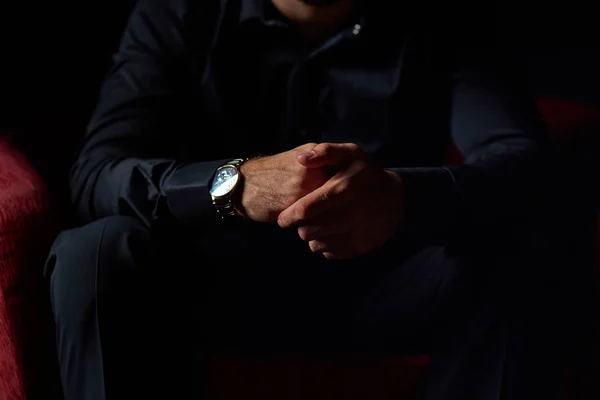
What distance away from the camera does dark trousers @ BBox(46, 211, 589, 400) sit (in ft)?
2.76

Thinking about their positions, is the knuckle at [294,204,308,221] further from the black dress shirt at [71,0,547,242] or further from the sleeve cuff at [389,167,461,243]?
the black dress shirt at [71,0,547,242]

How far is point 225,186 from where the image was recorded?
0.93 metres

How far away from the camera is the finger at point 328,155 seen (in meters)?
0.84

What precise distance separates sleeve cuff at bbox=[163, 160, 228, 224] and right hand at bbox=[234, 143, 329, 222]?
0.04m

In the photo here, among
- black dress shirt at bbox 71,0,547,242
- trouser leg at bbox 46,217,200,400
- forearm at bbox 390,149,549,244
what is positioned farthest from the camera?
black dress shirt at bbox 71,0,547,242

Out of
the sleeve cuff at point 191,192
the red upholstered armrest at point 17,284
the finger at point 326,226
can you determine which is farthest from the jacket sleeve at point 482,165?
the red upholstered armrest at point 17,284

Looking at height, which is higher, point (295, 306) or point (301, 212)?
point (301, 212)

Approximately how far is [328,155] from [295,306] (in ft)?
0.86

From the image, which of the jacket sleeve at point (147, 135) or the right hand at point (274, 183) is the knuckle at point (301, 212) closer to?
the right hand at point (274, 183)

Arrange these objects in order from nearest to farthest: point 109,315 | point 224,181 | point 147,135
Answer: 1. point 109,315
2. point 224,181
3. point 147,135

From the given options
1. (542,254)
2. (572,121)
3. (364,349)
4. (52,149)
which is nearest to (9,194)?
(52,149)

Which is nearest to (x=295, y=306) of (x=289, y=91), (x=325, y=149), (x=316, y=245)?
(x=316, y=245)

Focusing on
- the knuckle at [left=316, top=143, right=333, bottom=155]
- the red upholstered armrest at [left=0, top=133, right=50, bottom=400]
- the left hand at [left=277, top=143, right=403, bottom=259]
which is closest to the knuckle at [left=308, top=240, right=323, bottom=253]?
the left hand at [left=277, top=143, right=403, bottom=259]

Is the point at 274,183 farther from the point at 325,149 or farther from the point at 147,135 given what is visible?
the point at 147,135
